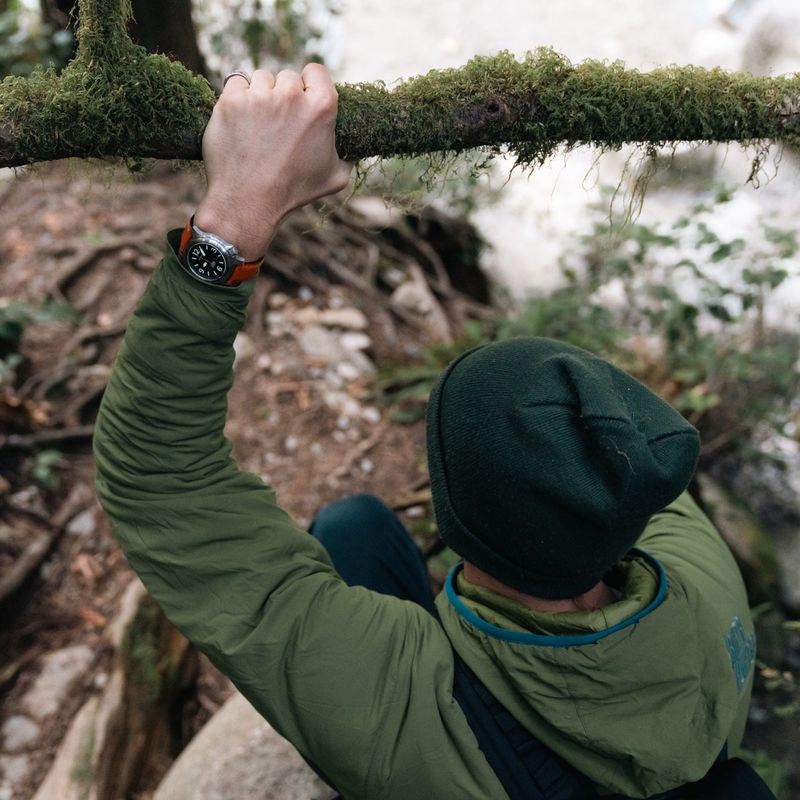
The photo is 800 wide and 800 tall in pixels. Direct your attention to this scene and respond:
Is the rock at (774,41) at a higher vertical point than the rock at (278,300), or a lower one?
higher

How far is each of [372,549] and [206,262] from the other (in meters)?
1.39

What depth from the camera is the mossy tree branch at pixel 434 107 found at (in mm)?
1522

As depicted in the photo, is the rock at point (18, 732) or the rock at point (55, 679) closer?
the rock at point (18, 732)

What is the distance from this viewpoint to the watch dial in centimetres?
146

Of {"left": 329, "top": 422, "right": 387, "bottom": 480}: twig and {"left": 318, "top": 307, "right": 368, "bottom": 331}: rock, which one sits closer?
{"left": 329, "top": 422, "right": 387, "bottom": 480}: twig

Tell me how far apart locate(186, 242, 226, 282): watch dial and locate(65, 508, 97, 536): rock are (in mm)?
2766

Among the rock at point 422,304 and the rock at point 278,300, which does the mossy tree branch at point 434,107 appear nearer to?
the rock at point 278,300

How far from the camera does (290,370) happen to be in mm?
4824

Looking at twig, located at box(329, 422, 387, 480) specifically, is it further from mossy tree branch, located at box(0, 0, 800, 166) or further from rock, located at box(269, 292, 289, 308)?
mossy tree branch, located at box(0, 0, 800, 166)

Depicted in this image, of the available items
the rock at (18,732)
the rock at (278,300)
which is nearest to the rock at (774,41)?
the rock at (278,300)

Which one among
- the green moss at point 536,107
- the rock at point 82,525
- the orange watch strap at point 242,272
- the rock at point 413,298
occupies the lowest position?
the rock at point 82,525

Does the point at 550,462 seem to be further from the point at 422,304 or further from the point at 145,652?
the point at 422,304

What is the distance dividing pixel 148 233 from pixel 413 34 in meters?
6.90

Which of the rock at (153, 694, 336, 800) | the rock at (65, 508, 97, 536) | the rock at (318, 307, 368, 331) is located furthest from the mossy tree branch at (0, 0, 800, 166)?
the rock at (318, 307, 368, 331)
